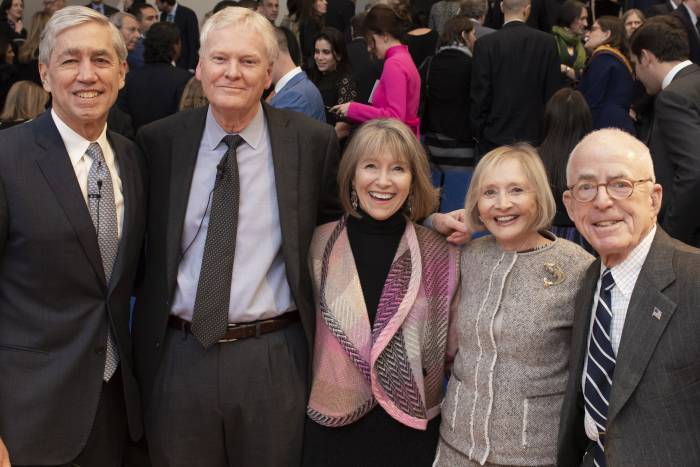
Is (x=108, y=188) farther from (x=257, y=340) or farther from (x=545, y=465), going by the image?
(x=545, y=465)

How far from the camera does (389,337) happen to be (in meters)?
2.78

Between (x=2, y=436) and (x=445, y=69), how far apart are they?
484 cm

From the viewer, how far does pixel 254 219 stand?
288 centimetres

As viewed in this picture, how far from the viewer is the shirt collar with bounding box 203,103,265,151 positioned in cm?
293

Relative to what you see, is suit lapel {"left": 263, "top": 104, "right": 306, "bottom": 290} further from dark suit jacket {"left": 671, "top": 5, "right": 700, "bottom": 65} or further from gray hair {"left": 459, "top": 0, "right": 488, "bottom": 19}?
gray hair {"left": 459, "top": 0, "right": 488, "bottom": 19}

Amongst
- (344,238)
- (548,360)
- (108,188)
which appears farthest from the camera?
(344,238)

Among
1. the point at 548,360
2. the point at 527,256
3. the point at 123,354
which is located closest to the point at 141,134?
the point at 123,354

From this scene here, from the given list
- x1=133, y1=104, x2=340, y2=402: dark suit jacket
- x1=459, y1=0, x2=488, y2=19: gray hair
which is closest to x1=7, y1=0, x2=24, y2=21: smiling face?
x1=459, y1=0, x2=488, y2=19: gray hair

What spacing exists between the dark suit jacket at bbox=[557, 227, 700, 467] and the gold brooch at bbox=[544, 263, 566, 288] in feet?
1.34

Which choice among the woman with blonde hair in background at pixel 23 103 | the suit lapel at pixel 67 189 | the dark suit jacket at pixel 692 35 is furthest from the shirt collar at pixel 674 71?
the woman with blonde hair in background at pixel 23 103

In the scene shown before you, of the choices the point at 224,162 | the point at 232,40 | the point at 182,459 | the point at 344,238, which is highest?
the point at 232,40

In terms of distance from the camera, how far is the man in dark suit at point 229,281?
283 centimetres

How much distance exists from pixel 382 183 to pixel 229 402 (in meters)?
0.87

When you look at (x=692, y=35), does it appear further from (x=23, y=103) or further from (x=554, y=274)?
(x=23, y=103)
